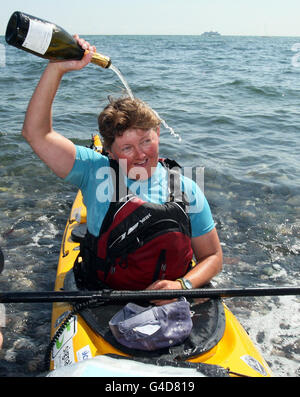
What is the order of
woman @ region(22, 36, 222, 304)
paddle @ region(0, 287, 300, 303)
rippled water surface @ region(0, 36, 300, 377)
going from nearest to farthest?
1. paddle @ region(0, 287, 300, 303)
2. woman @ region(22, 36, 222, 304)
3. rippled water surface @ region(0, 36, 300, 377)

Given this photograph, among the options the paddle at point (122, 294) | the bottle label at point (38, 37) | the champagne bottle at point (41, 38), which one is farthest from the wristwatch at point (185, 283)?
the bottle label at point (38, 37)

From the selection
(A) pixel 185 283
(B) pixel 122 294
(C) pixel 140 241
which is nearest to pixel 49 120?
(C) pixel 140 241

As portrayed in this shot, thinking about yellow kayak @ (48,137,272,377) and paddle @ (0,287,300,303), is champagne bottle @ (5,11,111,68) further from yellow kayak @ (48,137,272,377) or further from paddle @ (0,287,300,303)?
yellow kayak @ (48,137,272,377)

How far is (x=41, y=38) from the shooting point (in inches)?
89.0

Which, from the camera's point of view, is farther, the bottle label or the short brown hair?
the short brown hair

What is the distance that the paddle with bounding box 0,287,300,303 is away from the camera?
255cm

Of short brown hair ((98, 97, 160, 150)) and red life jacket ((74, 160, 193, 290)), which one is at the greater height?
short brown hair ((98, 97, 160, 150))

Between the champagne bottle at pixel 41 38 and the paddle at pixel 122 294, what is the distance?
1426 mm

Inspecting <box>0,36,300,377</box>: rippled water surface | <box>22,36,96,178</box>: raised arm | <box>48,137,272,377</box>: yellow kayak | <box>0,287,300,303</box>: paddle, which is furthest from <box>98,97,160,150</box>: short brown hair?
<box>0,36,300,377</box>: rippled water surface

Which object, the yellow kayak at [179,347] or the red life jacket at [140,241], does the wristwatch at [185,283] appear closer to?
the red life jacket at [140,241]

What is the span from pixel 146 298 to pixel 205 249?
68cm

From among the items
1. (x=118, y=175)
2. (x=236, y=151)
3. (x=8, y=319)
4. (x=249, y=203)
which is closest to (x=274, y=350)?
(x=118, y=175)

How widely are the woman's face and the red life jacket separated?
0.08 m

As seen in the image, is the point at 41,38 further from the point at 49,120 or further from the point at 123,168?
the point at 123,168
